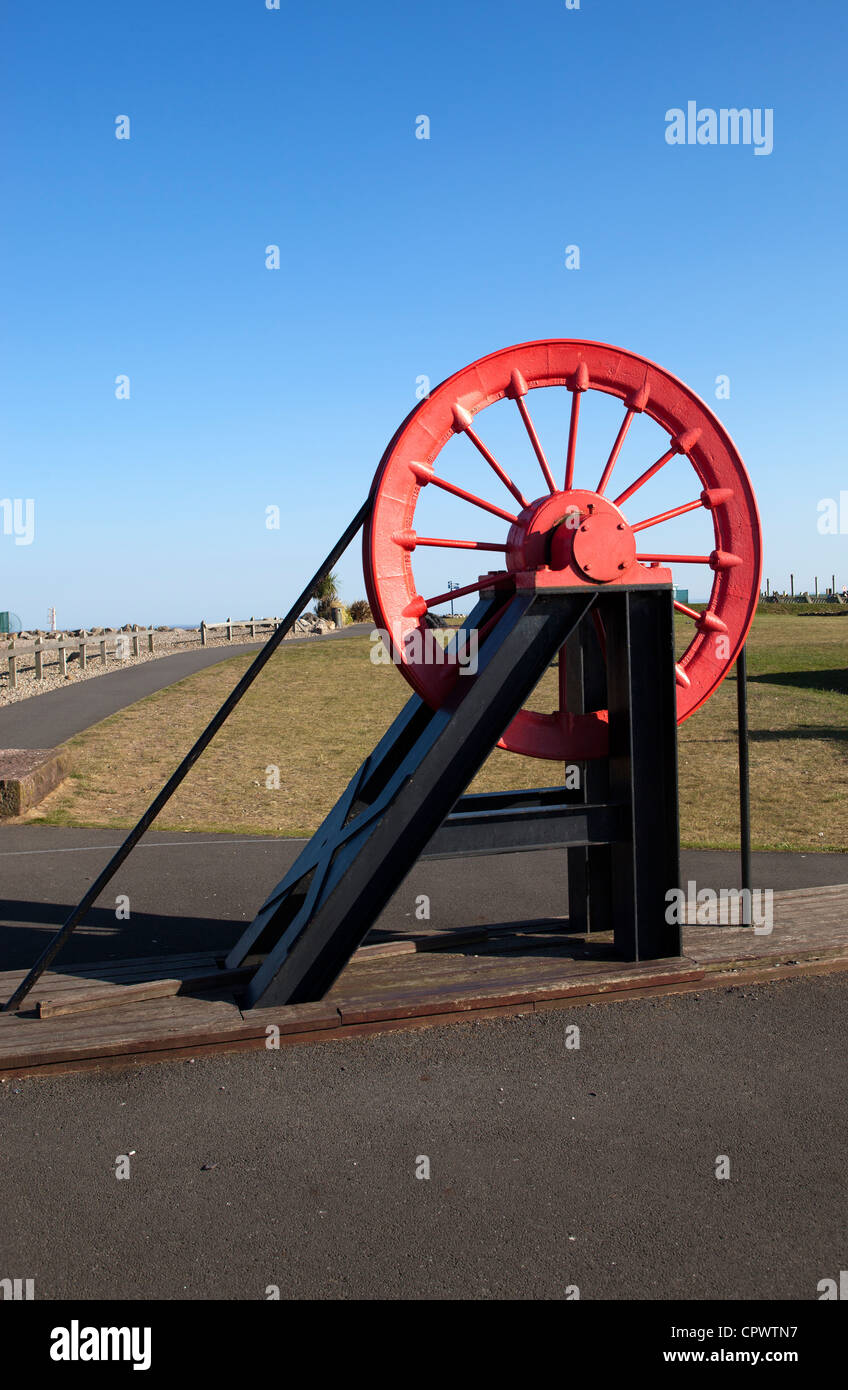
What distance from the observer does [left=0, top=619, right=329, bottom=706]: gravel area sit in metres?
23.0

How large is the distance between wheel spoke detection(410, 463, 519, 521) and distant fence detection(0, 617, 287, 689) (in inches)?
734

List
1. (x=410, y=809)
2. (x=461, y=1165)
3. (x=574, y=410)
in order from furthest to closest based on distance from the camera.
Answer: (x=574, y=410)
(x=410, y=809)
(x=461, y=1165)

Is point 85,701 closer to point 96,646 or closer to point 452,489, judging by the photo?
point 96,646

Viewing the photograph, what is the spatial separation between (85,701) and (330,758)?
7.39 meters

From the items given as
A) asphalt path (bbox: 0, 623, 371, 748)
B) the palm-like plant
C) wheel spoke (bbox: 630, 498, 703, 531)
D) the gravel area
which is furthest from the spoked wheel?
the palm-like plant

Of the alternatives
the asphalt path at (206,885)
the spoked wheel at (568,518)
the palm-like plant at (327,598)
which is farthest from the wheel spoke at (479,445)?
the palm-like plant at (327,598)

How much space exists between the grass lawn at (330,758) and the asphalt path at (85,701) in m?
0.52

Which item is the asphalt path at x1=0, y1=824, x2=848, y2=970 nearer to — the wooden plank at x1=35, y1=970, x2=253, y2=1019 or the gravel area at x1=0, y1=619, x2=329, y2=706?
the wooden plank at x1=35, y1=970, x2=253, y2=1019

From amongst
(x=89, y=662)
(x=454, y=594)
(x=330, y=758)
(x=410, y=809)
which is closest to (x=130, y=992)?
(x=410, y=809)

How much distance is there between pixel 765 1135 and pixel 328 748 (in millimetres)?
→ 12213

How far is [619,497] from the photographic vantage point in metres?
6.00

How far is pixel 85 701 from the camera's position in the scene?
2034cm

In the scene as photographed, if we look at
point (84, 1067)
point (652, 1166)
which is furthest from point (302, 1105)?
point (652, 1166)
